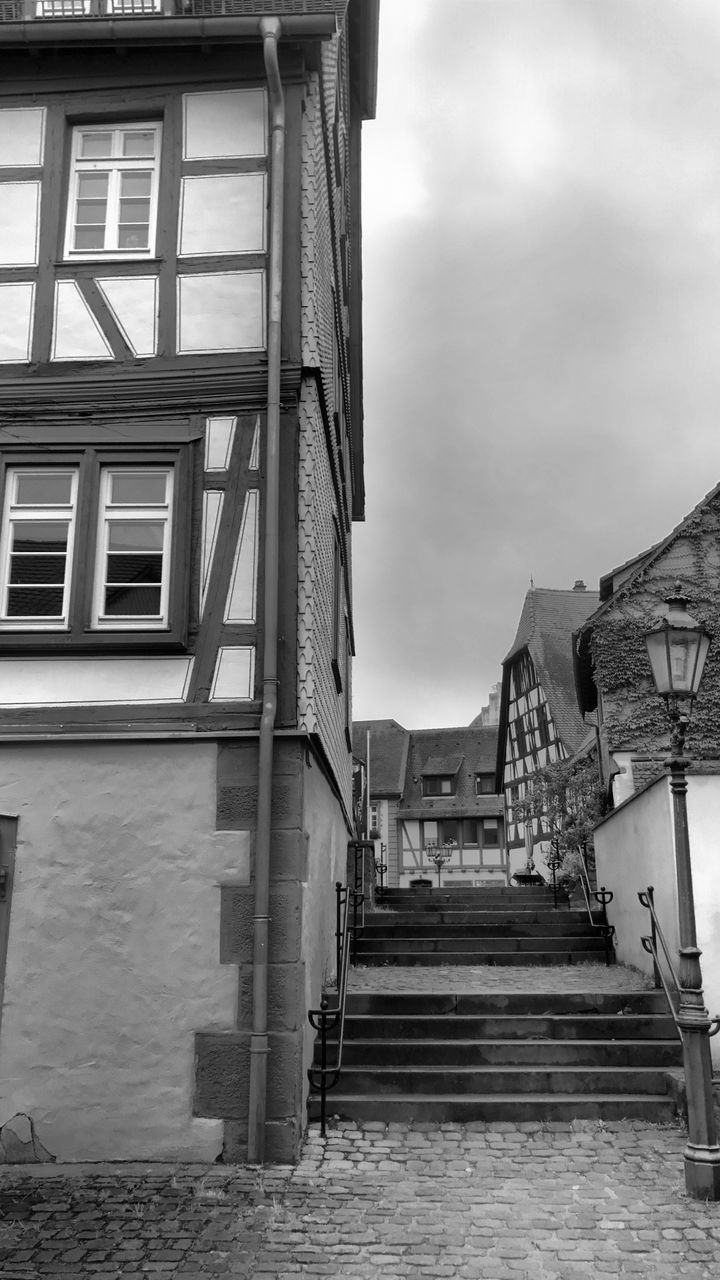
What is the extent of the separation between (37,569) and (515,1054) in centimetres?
543

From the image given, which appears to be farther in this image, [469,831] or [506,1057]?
[469,831]

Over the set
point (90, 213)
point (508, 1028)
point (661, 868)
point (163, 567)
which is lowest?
point (508, 1028)

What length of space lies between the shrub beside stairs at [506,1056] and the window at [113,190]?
6856 mm

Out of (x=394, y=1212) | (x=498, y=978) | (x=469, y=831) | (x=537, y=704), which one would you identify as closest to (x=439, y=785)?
(x=469, y=831)

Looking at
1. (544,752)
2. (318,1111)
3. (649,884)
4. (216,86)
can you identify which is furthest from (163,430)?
(544,752)

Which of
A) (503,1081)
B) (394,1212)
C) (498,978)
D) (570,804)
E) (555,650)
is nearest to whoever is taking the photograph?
(394,1212)

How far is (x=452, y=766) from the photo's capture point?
5081 cm

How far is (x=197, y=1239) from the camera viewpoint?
237 inches

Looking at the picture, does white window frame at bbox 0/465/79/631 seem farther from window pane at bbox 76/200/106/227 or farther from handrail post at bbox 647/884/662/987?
handrail post at bbox 647/884/662/987

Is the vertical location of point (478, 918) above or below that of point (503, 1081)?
above

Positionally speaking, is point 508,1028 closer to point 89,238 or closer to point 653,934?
point 653,934

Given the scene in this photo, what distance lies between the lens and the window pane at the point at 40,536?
344 inches

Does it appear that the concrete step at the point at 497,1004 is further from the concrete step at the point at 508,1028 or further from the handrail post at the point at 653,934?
the handrail post at the point at 653,934

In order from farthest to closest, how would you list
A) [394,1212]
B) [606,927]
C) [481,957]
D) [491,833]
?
[491,833] < [606,927] < [481,957] < [394,1212]
